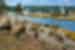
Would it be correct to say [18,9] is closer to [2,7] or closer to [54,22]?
[2,7]

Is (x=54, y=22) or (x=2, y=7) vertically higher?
(x=2, y=7)

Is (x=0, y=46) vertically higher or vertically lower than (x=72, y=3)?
lower

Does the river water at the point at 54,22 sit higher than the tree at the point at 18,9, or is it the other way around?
the tree at the point at 18,9

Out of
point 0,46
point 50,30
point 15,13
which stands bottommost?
point 0,46

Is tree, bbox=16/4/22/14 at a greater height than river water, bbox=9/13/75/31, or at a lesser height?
greater

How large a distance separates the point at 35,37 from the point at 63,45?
0.23 metres

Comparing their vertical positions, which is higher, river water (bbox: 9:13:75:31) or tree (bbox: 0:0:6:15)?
tree (bbox: 0:0:6:15)

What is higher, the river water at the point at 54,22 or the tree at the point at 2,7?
the tree at the point at 2,7

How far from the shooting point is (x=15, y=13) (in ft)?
4.48

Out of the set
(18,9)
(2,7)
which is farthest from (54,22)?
(2,7)

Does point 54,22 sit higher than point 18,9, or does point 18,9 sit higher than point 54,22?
point 18,9

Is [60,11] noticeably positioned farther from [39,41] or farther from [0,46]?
[0,46]

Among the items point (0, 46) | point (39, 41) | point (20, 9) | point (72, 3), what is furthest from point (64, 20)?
point (0, 46)

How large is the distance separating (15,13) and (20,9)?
5cm
